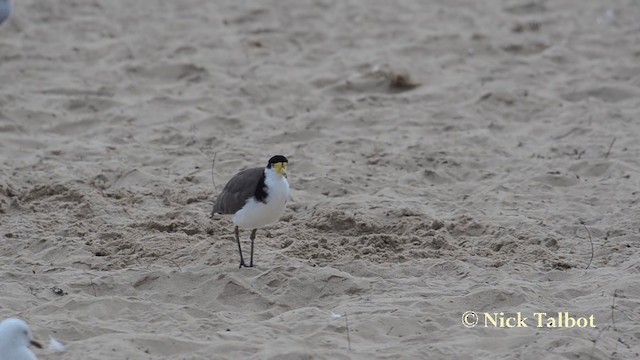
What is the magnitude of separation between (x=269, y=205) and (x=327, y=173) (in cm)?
169

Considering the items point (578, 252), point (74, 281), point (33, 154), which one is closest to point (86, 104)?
point (33, 154)

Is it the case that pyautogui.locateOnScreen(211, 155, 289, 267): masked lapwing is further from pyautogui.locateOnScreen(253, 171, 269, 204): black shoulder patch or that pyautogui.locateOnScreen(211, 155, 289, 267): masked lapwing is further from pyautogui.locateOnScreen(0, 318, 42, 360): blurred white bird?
pyautogui.locateOnScreen(0, 318, 42, 360): blurred white bird

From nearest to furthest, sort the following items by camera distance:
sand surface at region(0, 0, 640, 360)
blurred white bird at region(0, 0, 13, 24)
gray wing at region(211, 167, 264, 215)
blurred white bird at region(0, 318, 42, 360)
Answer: blurred white bird at region(0, 318, 42, 360)
sand surface at region(0, 0, 640, 360)
gray wing at region(211, 167, 264, 215)
blurred white bird at region(0, 0, 13, 24)

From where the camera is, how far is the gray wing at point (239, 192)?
17.3 ft

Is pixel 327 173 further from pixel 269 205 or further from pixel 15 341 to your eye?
pixel 15 341

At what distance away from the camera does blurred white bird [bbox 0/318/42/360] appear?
13.3ft

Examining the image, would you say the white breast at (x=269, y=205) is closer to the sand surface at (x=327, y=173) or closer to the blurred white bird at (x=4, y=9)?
the sand surface at (x=327, y=173)

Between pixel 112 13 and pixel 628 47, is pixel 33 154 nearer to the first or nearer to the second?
pixel 112 13

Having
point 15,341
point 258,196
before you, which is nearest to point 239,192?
point 258,196

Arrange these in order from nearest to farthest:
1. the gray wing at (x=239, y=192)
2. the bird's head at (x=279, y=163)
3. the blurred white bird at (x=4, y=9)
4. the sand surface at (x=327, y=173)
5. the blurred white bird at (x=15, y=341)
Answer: the blurred white bird at (x=15, y=341)
the sand surface at (x=327, y=173)
the bird's head at (x=279, y=163)
the gray wing at (x=239, y=192)
the blurred white bird at (x=4, y=9)

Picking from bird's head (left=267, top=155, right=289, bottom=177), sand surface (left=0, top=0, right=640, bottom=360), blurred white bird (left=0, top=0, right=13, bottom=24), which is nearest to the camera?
sand surface (left=0, top=0, right=640, bottom=360)

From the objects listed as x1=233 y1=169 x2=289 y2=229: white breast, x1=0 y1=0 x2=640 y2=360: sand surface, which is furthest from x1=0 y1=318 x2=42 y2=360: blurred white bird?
x1=233 y1=169 x2=289 y2=229: white breast

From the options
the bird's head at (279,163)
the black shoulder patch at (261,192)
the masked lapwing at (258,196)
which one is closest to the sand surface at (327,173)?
the masked lapwing at (258,196)

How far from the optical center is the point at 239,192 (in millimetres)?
5305
